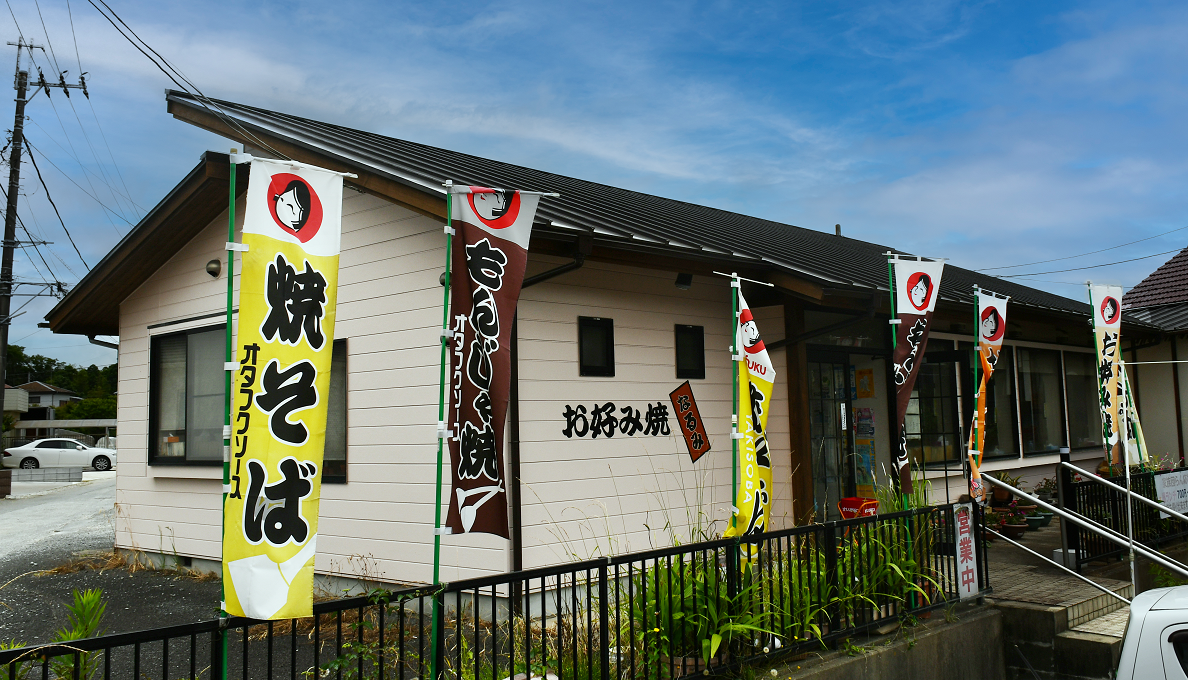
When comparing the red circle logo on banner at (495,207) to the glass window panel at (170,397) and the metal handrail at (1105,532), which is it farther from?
the glass window panel at (170,397)

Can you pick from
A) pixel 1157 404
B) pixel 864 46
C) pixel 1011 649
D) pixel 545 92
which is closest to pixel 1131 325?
pixel 1157 404

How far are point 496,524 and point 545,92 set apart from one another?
787cm

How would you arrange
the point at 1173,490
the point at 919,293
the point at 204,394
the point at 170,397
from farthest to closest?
the point at 170,397
the point at 204,394
the point at 1173,490
the point at 919,293

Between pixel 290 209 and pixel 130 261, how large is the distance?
22.7ft

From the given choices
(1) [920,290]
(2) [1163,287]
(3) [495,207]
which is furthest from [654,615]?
(2) [1163,287]

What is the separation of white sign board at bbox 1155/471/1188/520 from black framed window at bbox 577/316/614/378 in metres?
5.86

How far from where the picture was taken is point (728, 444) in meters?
7.81

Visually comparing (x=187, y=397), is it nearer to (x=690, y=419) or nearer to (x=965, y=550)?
(x=690, y=419)

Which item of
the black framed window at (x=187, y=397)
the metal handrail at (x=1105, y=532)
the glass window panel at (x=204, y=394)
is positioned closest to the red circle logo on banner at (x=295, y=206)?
the black framed window at (x=187, y=397)

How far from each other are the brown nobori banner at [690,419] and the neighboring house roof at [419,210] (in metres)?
1.28

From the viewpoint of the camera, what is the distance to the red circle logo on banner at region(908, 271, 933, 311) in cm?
650

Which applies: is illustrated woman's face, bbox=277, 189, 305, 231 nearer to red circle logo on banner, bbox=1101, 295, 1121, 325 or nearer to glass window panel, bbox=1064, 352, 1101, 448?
red circle logo on banner, bbox=1101, 295, 1121, 325

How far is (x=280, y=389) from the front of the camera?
312 centimetres

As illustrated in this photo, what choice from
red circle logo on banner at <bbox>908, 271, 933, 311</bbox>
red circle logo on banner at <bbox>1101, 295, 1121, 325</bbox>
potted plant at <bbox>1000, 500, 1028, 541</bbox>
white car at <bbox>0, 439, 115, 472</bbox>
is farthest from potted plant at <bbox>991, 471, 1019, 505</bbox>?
white car at <bbox>0, 439, 115, 472</bbox>
